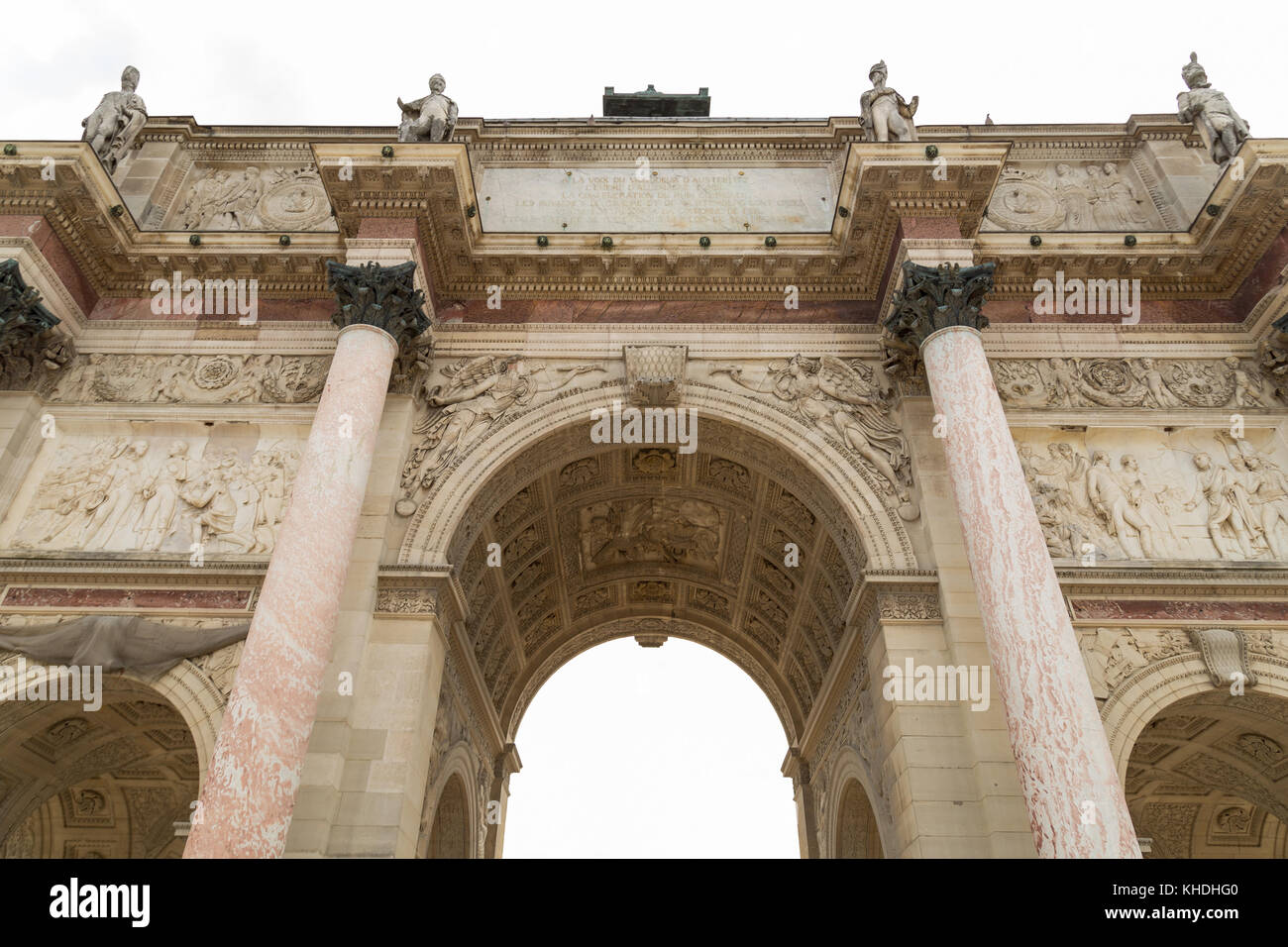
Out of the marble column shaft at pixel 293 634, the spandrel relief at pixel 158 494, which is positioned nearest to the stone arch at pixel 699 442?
the marble column shaft at pixel 293 634

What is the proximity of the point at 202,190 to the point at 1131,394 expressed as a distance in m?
15.7

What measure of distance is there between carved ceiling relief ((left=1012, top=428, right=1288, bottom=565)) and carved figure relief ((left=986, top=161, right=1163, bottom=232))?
174 inches

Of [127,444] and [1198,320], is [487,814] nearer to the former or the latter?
[127,444]

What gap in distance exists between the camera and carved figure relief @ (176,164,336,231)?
15.0m

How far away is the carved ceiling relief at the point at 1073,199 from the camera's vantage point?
583 inches

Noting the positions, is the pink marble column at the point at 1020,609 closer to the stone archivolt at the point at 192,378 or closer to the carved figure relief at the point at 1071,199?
the carved figure relief at the point at 1071,199

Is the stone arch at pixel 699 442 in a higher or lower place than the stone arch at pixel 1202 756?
higher

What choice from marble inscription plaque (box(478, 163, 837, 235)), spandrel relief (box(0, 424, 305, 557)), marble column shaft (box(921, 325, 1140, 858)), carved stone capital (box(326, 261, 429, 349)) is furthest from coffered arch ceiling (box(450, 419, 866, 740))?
marble inscription plaque (box(478, 163, 837, 235))

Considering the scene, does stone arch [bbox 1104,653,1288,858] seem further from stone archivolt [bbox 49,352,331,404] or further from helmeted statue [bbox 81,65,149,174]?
helmeted statue [bbox 81,65,149,174]

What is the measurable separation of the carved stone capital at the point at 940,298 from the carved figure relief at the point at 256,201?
9638 millimetres

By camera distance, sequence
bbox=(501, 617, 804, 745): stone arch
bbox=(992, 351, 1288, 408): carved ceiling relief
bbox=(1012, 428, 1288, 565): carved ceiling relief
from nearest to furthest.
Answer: bbox=(1012, 428, 1288, 565): carved ceiling relief, bbox=(992, 351, 1288, 408): carved ceiling relief, bbox=(501, 617, 804, 745): stone arch

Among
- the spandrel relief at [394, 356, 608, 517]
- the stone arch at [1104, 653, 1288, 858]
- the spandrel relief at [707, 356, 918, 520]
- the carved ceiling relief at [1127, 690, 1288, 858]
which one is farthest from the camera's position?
the spandrel relief at [394, 356, 608, 517]

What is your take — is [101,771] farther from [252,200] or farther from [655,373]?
[655,373]
